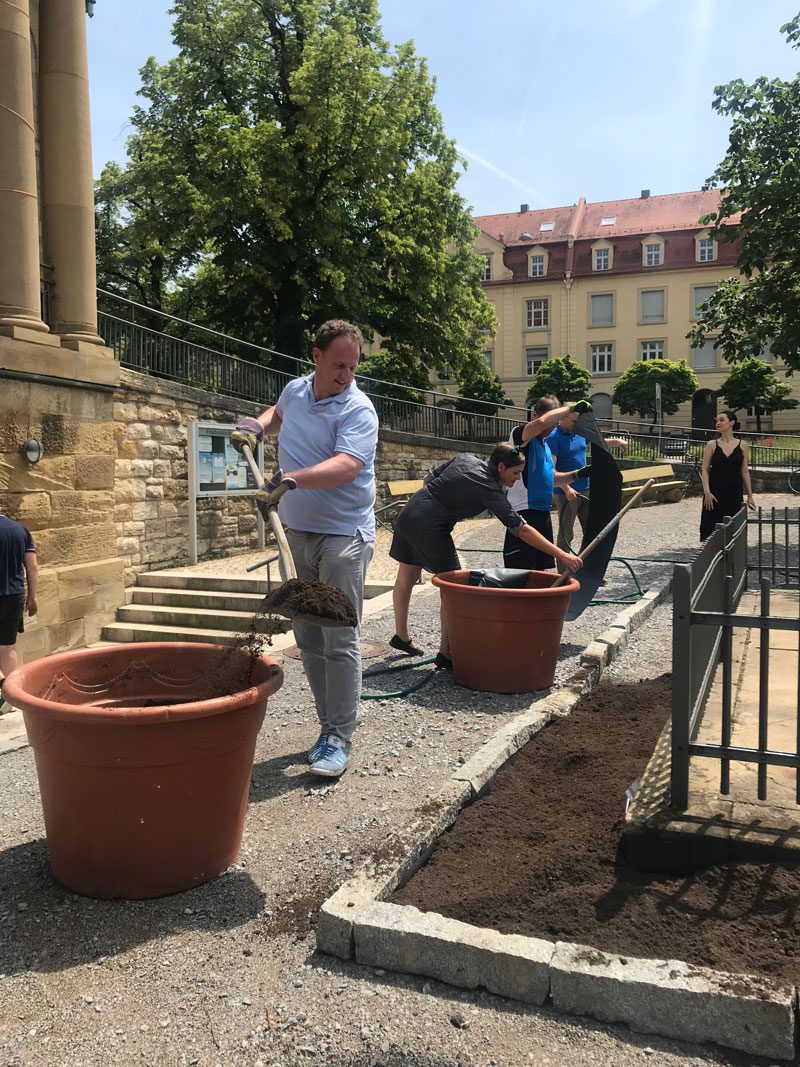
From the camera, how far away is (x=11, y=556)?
20.3ft

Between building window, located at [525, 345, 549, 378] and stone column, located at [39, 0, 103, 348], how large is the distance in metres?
44.0

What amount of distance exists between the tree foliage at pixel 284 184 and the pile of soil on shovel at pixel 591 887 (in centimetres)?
1839

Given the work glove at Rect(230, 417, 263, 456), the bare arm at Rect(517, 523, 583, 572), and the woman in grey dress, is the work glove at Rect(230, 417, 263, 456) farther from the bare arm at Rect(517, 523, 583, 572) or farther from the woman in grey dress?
the bare arm at Rect(517, 523, 583, 572)

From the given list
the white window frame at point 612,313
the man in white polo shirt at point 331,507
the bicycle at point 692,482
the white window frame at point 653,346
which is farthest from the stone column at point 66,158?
the white window frame at point 612,313

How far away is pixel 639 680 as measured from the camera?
552 centimetres

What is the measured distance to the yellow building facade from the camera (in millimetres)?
48281

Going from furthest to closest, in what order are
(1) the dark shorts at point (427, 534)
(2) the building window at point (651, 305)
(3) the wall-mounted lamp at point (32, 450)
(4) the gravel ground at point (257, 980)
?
(2) the building window at point (651, 305) < (3) the wall-mounted lamp at point (32, 450) < (1) the dark shorts at point (427, 534) < (4) the gravel ground at point (257, 980)

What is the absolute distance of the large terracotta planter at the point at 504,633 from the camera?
4.98 m

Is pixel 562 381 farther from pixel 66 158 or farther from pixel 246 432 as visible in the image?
pixel 246 432

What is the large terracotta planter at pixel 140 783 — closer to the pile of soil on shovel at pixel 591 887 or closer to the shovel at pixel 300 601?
the shovel at pixel 300 601

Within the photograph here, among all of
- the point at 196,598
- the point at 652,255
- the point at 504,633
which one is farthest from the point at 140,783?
the point at 652,255

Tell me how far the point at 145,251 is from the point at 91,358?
13.6m

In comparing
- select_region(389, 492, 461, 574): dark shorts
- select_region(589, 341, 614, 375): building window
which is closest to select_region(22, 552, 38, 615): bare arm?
select_region(389, 492, 461, 574): dark shorts

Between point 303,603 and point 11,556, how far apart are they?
4.04m
